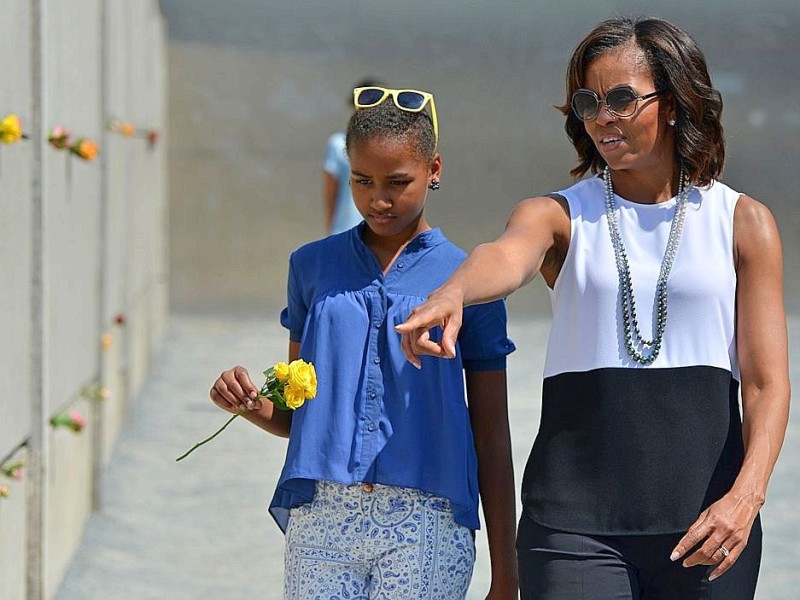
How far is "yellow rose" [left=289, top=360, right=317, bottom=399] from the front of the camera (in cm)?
265

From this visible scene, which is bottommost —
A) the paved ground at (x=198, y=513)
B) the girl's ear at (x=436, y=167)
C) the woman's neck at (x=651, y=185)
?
the paved ground at (x=198, y=513)

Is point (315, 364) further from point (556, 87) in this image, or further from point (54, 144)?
point (556, 87)

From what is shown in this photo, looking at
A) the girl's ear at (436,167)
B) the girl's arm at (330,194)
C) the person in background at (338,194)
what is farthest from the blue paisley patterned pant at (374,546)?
the girl's arm at (330,194)

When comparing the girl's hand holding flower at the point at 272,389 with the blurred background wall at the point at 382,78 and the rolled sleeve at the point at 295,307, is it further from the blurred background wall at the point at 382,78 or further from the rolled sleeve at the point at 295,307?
the blurred background wall at the point at 382,78

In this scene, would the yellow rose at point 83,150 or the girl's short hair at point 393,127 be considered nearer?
the girl's short hair at point 393,127

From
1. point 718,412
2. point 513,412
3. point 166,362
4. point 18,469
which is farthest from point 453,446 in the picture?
point 166,362

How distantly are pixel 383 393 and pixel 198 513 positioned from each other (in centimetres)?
399

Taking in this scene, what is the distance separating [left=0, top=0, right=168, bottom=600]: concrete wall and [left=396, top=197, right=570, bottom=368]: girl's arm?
197cm

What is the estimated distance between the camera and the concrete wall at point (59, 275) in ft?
14.3

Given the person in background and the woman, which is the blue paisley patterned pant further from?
the person in background

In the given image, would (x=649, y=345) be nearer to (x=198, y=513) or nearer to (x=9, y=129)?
(x=9, y=129)

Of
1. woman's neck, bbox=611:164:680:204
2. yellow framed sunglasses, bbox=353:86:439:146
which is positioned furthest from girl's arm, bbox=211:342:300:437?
woman's neck, bbox=611:164:680:204

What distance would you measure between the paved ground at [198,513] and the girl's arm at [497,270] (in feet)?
10.1

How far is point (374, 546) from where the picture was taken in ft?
9.18
